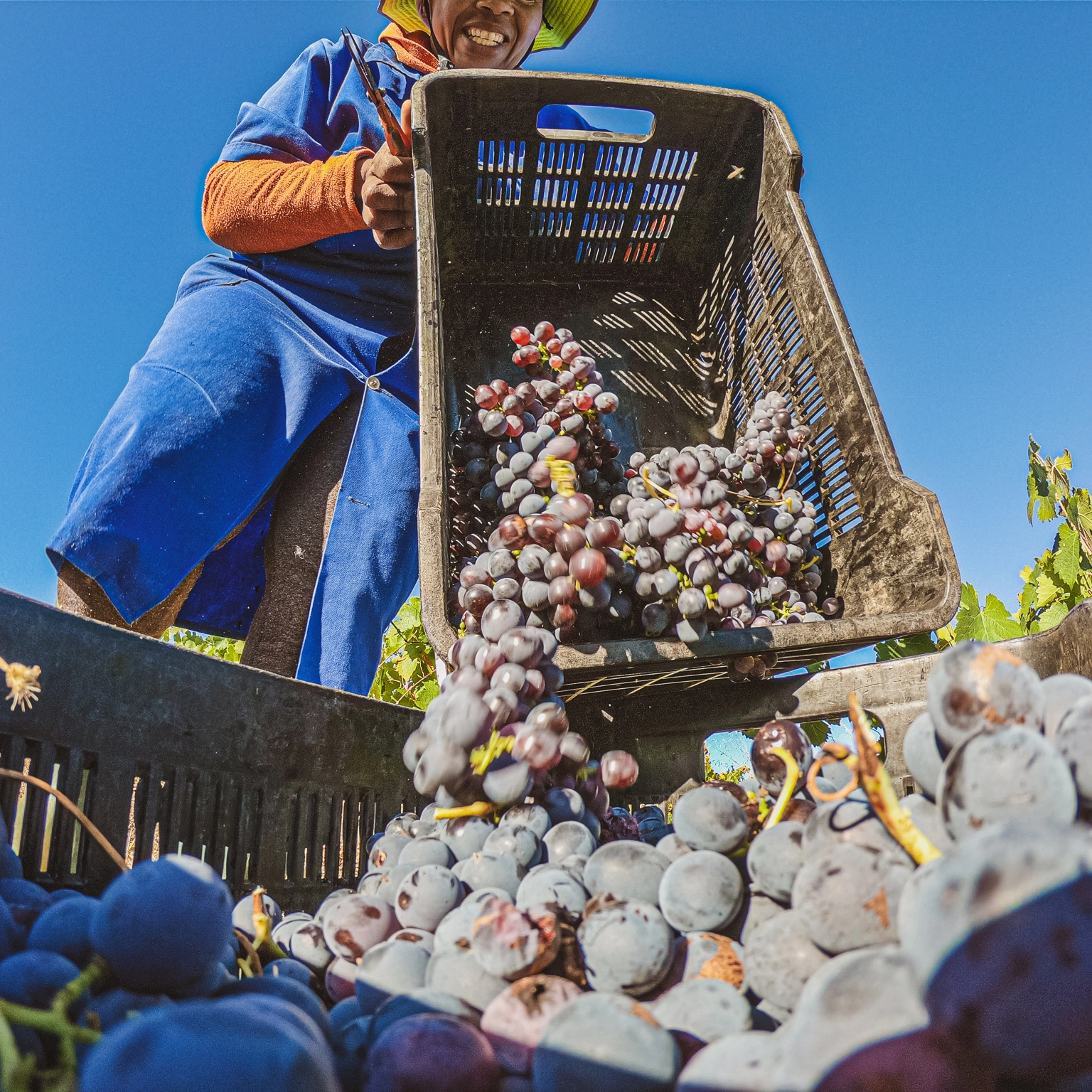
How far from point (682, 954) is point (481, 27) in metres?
2.17

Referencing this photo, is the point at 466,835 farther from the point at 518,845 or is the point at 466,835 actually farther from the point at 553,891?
the point at 553,891

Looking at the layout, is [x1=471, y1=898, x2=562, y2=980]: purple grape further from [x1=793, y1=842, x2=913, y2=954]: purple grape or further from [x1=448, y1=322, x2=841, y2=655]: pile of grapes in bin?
[x1=448, y1=322, x2=841, y2=655]: pile of grapes in bin

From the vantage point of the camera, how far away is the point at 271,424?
1806mm

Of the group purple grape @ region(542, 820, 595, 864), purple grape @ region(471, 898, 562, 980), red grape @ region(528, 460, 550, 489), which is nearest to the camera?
purple grape @ region(471, 898, 562, 980)

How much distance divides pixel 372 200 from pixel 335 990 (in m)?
1.44

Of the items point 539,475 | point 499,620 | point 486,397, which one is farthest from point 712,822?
point 486,397

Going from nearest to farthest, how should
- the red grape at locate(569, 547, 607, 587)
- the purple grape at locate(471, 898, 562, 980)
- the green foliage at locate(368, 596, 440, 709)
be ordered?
the purple grape at locate(471, 898, 562, 980)
the red grape at locate(569, 547, 607, 587)
the green foliage at locate(368, 596, 440, 709)

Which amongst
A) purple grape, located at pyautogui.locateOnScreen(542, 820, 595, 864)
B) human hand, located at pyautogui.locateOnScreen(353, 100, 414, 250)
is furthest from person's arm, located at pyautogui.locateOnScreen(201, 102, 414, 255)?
purple grape, located at pyautogui.locateOnScreen(542, 820, 595, 864)

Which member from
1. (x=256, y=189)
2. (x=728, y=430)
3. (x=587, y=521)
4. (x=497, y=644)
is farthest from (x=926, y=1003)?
(x=256, y=189)

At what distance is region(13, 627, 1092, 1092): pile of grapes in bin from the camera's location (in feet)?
1.14

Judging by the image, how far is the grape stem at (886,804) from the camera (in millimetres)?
450

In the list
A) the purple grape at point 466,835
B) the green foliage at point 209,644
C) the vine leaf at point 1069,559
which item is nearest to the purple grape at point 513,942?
the purple grape at point 466,835

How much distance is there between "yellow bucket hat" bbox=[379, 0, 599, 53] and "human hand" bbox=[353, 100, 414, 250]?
29.7 inches

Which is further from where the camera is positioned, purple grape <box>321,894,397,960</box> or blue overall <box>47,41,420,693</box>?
blue overall <box>47,41,420,693</box>
